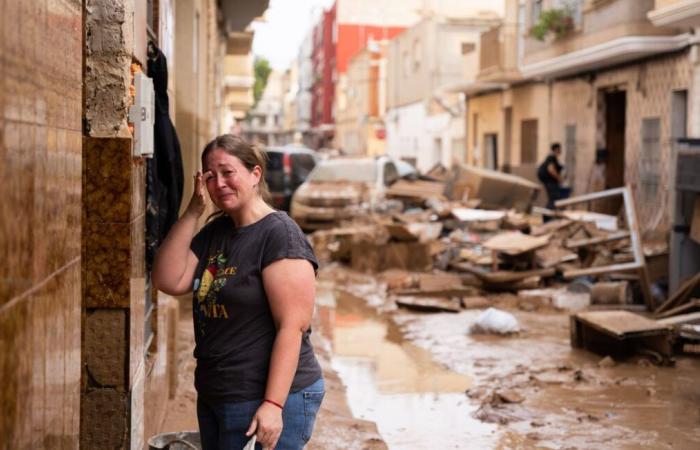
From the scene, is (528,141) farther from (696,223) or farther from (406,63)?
(696,223)

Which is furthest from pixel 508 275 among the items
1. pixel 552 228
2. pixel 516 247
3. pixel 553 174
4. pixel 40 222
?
pixel 40 222

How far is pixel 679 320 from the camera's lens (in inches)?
357

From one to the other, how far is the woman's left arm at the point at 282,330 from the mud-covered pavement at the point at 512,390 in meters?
3.67

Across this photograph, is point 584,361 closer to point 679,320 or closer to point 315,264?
point 679,320

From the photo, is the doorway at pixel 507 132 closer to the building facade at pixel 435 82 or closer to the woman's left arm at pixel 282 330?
the building facade at pixel 435 82

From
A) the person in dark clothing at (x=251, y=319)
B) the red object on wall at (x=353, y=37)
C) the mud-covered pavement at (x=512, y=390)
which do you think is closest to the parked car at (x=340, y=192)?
the mud-covered pavement at (x=512, y=390)

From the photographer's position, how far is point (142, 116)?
4184 mm

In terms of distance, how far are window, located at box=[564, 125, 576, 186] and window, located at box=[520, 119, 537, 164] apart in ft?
11.0

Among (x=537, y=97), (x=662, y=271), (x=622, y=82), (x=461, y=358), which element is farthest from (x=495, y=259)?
(x=537, y=97)

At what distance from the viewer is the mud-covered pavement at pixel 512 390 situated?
6.95 metres

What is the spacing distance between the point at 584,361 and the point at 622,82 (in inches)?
564

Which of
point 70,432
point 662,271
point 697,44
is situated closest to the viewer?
point 70,432

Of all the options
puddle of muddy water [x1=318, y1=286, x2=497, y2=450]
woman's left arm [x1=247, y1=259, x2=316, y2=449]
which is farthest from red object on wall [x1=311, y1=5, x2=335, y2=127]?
woman's left arm [x1=247, y1=259, x2=316, y2=449]

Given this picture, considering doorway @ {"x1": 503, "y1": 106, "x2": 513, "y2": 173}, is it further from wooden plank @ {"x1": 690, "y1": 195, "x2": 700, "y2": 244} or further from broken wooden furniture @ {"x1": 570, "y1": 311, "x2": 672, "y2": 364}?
broken wooden furniture @ {"x1": 570, "y1": 311, "x2": 672, "y2": 364}
